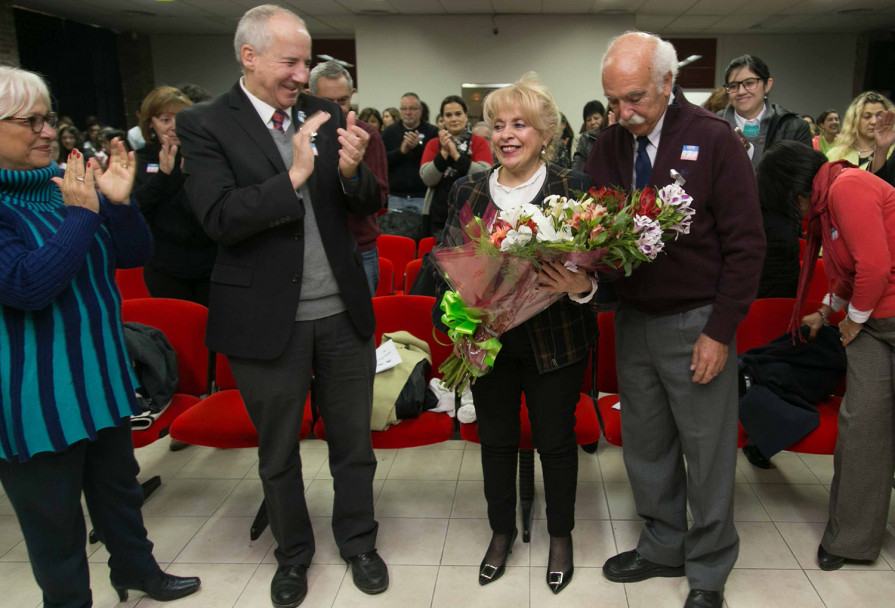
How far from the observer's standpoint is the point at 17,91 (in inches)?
65.8

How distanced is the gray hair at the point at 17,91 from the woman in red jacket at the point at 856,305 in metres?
2.23

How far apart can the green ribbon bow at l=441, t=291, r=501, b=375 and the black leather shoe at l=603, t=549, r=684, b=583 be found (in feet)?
2.98

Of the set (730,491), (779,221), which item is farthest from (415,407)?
(779,221)

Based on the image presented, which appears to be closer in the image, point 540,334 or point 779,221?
point 540,334

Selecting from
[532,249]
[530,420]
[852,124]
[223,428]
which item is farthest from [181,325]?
[852,124]

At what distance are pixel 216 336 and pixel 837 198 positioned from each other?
1997mm

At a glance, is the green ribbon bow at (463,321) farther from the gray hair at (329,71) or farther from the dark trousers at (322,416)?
the gray hair at (329,71)

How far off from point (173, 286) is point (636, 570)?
2.38 meters

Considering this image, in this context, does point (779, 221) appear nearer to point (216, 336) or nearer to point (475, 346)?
point (475, 346)

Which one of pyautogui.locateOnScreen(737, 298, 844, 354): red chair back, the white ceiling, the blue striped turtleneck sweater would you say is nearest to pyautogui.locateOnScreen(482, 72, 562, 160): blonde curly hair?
the blue striped turtleneck sweater

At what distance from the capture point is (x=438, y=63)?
420 inches

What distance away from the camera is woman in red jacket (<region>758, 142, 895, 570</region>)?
201 cm

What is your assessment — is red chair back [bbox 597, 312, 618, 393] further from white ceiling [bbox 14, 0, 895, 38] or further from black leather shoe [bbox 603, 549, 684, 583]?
white ceiling [bbox 14, 0, 895, 38]

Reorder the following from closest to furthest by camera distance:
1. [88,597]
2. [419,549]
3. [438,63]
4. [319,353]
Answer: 1. [88,597]
2. [319,353]
3. [419,549]
4. [438,63]
